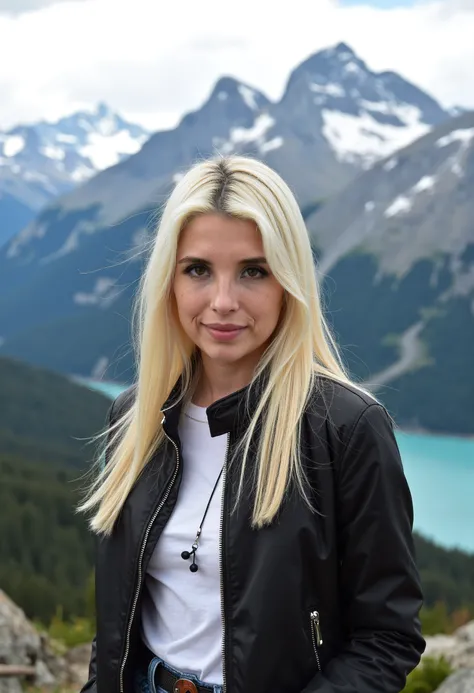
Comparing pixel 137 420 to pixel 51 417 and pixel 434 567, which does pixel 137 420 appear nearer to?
pixel 434 567

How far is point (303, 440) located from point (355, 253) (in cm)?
14706

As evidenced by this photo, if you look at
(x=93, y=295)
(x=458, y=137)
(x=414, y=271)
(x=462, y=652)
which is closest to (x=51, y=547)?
(x=462, y=652)

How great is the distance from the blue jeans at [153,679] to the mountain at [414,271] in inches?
4191

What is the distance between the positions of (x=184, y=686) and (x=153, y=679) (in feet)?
0.44

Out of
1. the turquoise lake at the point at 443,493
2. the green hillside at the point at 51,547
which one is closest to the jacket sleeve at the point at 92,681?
the green hillside at the point at 51,547

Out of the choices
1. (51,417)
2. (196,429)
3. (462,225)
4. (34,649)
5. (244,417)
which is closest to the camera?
(244,417)

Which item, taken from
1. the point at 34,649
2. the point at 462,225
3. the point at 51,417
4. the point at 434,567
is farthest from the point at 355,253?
the point at 34,649

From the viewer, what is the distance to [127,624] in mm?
2666

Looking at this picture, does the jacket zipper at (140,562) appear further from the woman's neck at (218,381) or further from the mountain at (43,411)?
the mountain at (43,411)

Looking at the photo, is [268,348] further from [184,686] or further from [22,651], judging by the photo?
[22,651]

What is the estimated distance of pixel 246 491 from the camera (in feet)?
8.20

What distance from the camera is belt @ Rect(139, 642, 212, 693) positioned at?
256cm

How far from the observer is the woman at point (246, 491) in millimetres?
2396

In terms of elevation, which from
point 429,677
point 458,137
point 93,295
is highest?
point 458,137
